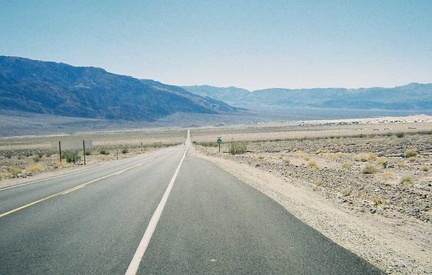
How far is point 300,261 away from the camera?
497 centimetres

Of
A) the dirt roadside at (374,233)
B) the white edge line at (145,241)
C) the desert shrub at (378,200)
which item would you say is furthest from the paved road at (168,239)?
the desert shrub at (378,200)

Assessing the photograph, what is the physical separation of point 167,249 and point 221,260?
0.95 meters

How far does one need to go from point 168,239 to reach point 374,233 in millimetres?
4102

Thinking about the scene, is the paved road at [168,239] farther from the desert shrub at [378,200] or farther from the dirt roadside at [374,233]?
the desert shrub at [378,200]

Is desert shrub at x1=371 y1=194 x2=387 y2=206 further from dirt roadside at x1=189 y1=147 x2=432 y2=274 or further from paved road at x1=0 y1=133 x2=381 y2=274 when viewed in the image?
paved road at x1=0 y1=133 x2=381 y2=274

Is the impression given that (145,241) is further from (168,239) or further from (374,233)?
(374,233)

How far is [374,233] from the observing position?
690 centimetres

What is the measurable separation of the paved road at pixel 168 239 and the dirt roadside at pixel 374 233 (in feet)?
1.20

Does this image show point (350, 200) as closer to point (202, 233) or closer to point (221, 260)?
point (202, 233)

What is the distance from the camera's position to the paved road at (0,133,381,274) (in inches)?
188

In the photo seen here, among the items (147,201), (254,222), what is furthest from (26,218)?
(254,222)

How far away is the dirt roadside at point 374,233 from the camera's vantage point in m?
5.25

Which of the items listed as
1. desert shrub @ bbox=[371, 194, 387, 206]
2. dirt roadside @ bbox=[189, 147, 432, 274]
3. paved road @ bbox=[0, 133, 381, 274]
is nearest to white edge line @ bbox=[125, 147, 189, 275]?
paved road @ bbox=[0, 133, 381, 274]

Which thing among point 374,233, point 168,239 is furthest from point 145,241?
point 374,233
